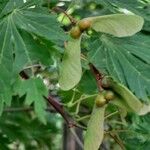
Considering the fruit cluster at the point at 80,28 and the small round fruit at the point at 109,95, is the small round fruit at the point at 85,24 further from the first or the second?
the small round fruit at the point at 109,95

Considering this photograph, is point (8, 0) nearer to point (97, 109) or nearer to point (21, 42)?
point (21, 42)

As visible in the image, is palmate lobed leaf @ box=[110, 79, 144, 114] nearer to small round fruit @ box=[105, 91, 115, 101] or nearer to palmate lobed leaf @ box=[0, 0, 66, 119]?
small round fruit @ box=[105, 91, 115, 101]

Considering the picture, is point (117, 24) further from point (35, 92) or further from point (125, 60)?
point (35, 92)

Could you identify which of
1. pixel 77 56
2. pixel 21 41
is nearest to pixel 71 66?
pixel 77 56

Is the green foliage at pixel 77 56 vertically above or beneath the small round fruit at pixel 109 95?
above

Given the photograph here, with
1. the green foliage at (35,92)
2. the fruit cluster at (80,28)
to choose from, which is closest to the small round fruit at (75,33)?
the fruit cluster at (80,28)
